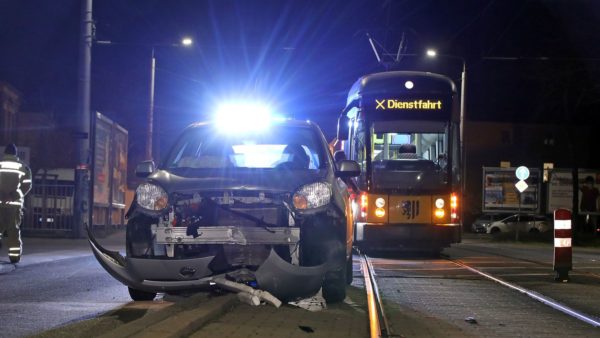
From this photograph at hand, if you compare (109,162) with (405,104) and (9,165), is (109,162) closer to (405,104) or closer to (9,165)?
(9,165)

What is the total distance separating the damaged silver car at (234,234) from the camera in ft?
20.8

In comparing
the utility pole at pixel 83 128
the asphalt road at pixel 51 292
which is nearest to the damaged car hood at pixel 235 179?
the asphalt road at pixel 51 292

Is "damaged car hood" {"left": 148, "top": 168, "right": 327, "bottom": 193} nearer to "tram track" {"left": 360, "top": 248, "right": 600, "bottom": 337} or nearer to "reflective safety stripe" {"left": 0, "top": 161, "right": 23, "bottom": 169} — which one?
"tram track" {"left": 360, "top": 248, "right": 600, "bottom": 337}

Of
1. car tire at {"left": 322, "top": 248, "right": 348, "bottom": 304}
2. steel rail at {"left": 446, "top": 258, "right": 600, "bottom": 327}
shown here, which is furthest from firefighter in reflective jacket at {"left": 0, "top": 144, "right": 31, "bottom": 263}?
steel rail at {"left": 446, "top": 258, "right": 600, "bottom": 327}

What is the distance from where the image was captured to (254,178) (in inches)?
261

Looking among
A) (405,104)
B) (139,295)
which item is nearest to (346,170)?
(139,295)

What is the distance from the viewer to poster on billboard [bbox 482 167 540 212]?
4016cm

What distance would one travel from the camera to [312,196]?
258 inches

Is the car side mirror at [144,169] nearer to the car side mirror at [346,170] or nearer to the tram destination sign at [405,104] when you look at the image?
the car side mirror at [346,170]

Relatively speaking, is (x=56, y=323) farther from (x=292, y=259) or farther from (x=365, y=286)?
(x=365, y=286)

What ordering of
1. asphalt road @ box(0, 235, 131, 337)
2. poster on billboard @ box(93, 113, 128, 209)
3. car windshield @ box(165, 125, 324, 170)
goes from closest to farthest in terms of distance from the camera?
asphalt road @ box(0, 235, 131, 337)
car windshield @ box(165, 125, 324, 170)
poster on billboard @ box(93, 113, 128, 209)

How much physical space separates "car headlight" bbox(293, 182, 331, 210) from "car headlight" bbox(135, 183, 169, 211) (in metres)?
1.19

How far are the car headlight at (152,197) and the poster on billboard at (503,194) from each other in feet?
116

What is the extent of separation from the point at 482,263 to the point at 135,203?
30.0 feet
